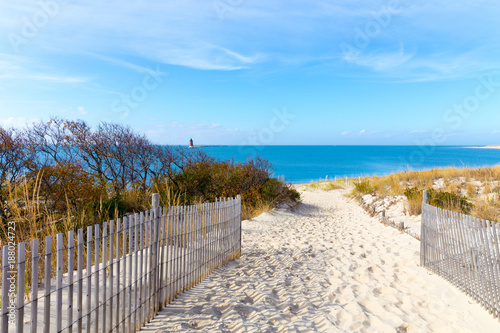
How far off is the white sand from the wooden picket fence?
31cm

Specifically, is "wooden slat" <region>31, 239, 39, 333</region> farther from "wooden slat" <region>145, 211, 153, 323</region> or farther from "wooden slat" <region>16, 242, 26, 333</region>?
"wooden slat" <region>145, 211, 153, 323</region>

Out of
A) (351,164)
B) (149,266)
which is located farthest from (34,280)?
(351,164)

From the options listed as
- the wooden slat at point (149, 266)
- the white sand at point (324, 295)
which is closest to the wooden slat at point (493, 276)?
the white sand at point (324, 295)

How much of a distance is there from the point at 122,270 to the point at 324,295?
306 centimetres

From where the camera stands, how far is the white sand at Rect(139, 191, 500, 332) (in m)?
3.86

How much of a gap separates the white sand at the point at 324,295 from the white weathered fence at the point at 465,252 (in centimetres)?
20

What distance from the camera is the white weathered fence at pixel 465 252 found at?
416 cm

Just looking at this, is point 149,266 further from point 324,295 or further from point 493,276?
point 493,276

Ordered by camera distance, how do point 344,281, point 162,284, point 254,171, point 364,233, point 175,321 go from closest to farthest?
point 175,321 < point 162,284 < point 344,281 < point 364,233 < point 254,171

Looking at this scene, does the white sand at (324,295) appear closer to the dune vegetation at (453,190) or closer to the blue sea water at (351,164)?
the dune vegetation at (453,190)

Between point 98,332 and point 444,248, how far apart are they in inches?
217

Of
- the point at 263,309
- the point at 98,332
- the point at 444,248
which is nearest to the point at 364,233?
the point at 444,248

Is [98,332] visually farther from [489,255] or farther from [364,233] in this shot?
[364,233]

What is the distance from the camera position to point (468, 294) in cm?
478
